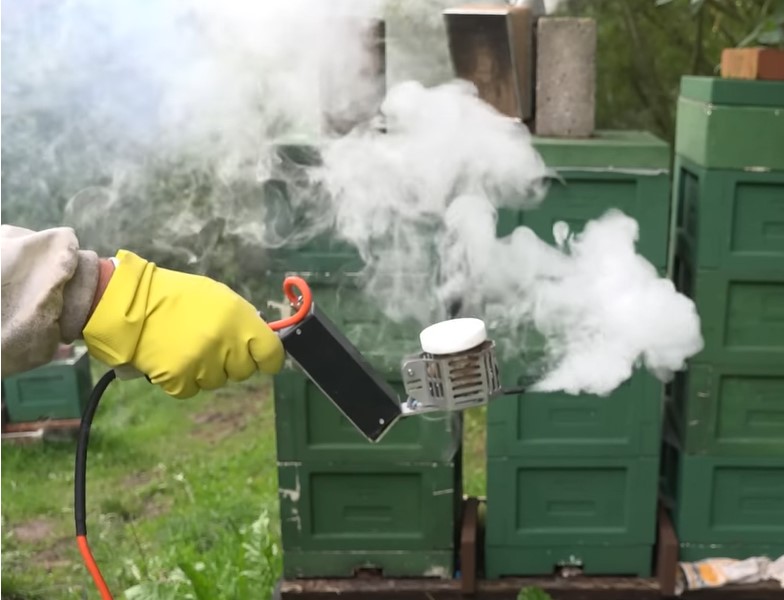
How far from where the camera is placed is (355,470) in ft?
7.74

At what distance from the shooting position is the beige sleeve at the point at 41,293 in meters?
1.30

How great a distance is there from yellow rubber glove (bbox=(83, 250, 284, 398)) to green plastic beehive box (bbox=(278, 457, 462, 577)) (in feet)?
3.30

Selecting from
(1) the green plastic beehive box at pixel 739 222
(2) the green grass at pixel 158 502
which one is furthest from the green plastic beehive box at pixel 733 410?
(2) the green grass at pixel 158 502

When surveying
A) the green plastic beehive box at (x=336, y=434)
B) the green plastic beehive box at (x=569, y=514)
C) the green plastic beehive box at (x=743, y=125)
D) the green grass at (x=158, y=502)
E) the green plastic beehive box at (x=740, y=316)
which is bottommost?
the green grass at (x=158, y=502)

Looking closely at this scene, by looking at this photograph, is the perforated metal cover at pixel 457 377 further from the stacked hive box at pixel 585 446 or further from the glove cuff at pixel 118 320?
the stacked hive box at pixel 585 446

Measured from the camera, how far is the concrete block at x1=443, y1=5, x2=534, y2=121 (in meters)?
2.17

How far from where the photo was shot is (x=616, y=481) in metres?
2.36

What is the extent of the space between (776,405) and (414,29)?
146 centimetres

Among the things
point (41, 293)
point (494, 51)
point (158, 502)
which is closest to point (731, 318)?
point (494, 51)

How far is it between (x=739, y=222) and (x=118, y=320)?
1543mm

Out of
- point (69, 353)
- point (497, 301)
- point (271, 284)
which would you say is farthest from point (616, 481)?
point (69, 353)

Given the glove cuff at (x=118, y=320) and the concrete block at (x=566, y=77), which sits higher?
the concrete block at (x=566, y=77)

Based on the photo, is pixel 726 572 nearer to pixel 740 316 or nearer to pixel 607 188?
pixel 740 316

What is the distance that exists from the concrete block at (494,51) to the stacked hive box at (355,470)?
567 mm
